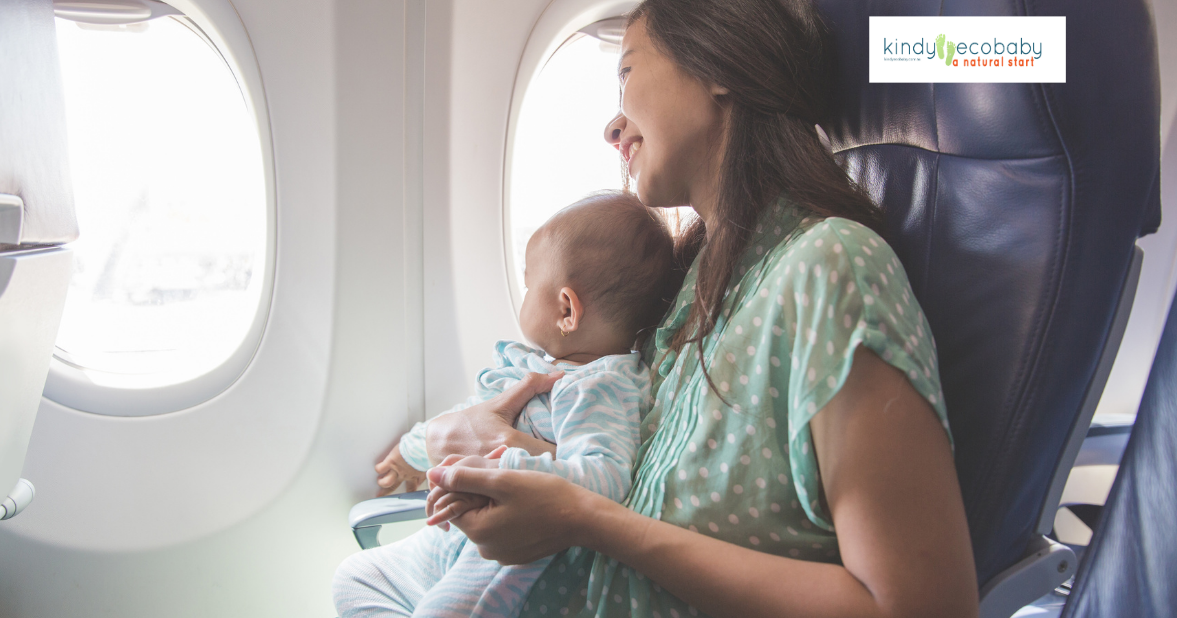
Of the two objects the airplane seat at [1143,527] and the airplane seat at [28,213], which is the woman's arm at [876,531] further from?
the airplane seat at [28,213]

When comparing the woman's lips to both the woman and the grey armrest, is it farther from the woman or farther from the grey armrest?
the grey armrest

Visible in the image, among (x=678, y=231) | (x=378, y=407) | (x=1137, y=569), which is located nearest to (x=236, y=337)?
(x=378, y=407)

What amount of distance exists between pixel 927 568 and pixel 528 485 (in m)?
0.46

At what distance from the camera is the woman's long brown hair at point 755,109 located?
0.97m

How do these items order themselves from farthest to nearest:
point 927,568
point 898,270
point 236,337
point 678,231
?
point 236,337
point 678,231
point 898,270
point 927,568

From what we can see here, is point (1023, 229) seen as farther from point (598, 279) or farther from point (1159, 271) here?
point (1159, 271)

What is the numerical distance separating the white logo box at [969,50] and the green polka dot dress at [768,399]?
222 mm

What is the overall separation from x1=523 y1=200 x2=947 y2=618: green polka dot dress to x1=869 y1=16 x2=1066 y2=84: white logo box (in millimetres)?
222

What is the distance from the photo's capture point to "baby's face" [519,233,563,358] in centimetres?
125

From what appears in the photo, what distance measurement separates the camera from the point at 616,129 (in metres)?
1.24

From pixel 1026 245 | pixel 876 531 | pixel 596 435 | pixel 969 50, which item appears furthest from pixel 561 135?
pixel 876 531

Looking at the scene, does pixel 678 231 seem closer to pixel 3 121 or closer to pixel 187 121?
pixel 3 121

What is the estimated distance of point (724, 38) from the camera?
992 millimetres

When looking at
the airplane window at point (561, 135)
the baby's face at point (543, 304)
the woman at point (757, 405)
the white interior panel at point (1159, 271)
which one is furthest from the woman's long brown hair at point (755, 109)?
the white interior panel at point (1159, 271)
